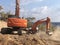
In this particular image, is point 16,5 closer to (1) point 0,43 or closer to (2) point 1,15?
(1) point 0,43

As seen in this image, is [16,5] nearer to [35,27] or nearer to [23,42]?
[35,27]

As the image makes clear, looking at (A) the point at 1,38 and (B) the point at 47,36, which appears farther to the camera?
(B) the point at 47,36

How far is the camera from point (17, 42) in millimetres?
18734

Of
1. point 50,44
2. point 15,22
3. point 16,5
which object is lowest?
point 50,44

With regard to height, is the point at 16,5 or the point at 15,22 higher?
the point at 16,5

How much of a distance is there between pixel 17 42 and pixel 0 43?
142 cm

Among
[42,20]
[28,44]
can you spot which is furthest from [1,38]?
[42,20]

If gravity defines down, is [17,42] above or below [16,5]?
below

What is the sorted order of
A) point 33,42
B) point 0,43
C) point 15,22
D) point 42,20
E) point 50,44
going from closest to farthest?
point 0,43 < point 33,42 < point 50,44 < point 15,22 < point 42,20

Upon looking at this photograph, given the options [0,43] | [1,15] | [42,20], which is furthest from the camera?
[1,15]

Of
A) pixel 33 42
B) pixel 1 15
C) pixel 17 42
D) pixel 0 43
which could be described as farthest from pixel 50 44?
pixel 1 15

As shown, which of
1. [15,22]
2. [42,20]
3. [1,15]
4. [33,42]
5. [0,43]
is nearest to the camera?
[0,43]

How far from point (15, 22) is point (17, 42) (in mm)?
4574

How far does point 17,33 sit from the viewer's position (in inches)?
923
